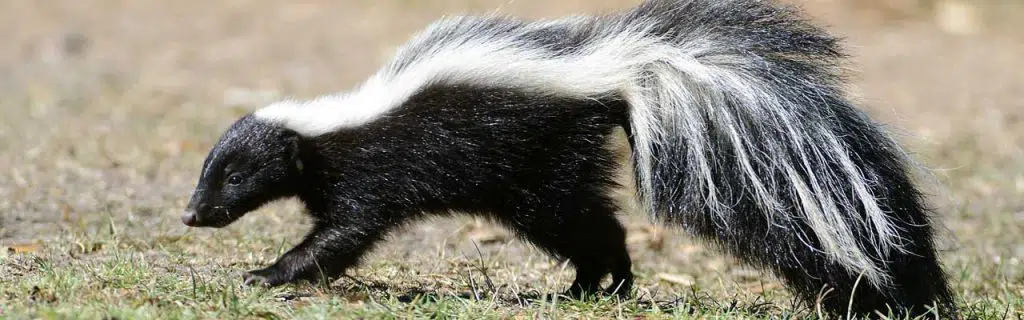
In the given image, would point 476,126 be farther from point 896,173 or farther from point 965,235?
point 965,235

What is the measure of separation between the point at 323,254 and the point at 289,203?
9.41 feet

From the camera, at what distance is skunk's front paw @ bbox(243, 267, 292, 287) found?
5656 mm

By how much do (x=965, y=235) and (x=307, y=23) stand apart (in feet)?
32.6

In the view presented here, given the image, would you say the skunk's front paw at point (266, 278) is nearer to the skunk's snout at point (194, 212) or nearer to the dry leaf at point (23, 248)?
the skunk's snout at point (194, 212)

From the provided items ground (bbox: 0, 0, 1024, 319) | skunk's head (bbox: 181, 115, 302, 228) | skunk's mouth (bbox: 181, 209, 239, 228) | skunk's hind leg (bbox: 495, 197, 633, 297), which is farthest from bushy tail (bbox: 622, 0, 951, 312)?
skunk's mouth (bbox: 181, 209, 239, 228)

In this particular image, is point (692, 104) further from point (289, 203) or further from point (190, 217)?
point (289, 203)

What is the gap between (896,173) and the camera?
545 cm

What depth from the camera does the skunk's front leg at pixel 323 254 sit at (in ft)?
18.9

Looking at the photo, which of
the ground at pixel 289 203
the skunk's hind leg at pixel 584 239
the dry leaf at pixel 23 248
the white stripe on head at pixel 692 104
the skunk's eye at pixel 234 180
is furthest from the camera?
the dry leaf at pixel 23 248

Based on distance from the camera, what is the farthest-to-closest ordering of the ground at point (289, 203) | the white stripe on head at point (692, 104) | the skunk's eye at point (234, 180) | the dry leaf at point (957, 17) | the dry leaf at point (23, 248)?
the dry leaf at point (957, 17) < the dry leaf at point (23, 248) < the skunk's eye at point (234, 180) < the ground at point (289, 203) < the white stripe on head at point (692, 104)

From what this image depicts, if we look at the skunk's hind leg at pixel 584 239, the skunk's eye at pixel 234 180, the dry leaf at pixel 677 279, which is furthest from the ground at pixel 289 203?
the skunk's eye at pixel 234 180

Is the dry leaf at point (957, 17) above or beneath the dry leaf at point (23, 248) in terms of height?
beneath

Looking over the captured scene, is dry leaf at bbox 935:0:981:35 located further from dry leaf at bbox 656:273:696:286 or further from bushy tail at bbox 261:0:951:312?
bushy tail at bbox 261:0:951:312

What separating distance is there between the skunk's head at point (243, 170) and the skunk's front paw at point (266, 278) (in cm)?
45
